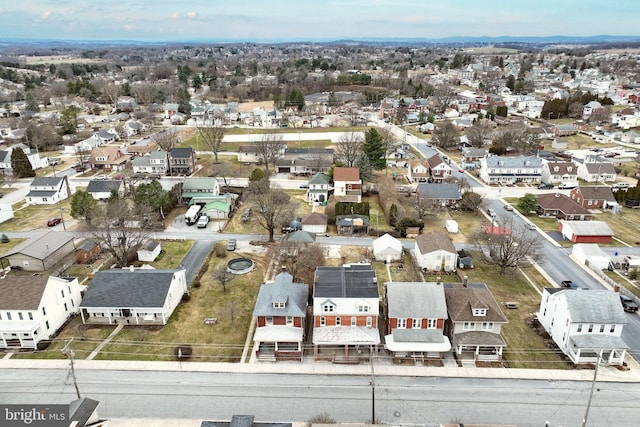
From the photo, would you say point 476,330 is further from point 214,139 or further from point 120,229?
point 214,139

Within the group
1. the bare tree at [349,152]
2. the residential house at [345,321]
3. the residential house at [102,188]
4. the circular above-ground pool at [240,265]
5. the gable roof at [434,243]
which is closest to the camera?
the residential house at [345,321]

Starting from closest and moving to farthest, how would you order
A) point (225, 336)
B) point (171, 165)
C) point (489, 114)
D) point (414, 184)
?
1. point (225, 336)
2. point (414, 184)
3. point (171, 165)
4. point (489, 114)

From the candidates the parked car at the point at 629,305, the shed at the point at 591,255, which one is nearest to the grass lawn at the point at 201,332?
the parked car at the point at 629,305

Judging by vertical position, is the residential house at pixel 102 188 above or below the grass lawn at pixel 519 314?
above

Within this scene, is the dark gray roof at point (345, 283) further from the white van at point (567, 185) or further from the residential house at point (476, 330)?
the white van at point (567, 185)

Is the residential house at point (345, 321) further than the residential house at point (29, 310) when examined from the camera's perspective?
No

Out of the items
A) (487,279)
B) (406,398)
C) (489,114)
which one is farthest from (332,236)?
(489,114)

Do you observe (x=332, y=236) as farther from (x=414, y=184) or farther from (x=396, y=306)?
(x=414, y=184)

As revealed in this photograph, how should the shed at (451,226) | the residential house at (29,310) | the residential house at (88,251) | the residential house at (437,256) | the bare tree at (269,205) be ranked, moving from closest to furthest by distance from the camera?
the residential house at (29,310) → the residential house at (437,256) → the residential house at (88,251) → the bare tree at (269,205) → the shed at (451,226)
